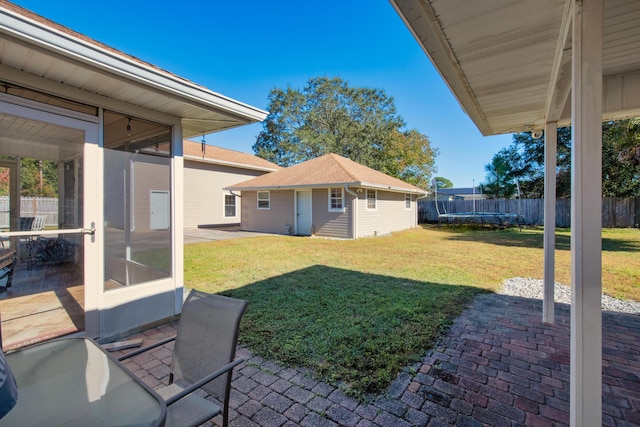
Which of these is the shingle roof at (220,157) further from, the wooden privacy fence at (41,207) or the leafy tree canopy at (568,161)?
the leafy tree canopy at (568,161)

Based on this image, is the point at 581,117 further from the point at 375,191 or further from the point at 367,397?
the point at 375,191

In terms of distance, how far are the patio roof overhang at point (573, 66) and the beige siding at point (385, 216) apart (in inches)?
389

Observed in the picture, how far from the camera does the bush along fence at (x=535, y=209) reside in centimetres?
1530

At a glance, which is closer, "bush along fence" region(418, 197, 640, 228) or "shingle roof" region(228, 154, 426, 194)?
"shingle roof" region(228, 154, 426, 194)

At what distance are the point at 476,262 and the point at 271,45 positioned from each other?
1814 centimetres

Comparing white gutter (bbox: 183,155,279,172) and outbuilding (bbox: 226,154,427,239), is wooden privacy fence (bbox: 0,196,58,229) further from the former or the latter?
white gutter (bbox: 183,155,279,172)

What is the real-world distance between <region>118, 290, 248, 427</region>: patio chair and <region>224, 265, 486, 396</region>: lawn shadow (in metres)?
1.13

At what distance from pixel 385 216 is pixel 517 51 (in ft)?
41.8

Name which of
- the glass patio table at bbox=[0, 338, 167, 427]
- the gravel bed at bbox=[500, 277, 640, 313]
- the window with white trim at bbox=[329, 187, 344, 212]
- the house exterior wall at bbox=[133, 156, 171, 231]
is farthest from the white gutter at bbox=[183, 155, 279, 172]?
the glass patio table at bbox=[0, 338, 167, 427]

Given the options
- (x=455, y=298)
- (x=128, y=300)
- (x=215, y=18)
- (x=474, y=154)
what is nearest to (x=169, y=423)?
(x=128, y=300)

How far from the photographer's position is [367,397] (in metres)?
2.29

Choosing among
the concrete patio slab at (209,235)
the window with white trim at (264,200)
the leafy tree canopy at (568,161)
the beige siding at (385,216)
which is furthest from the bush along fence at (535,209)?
the concrete patio slab at (209,235)

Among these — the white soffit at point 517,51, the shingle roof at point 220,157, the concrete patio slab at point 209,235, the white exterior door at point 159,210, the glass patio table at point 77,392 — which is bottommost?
the concrete patio slab at point 209,235

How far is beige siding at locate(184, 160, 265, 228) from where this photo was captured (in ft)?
51.4
